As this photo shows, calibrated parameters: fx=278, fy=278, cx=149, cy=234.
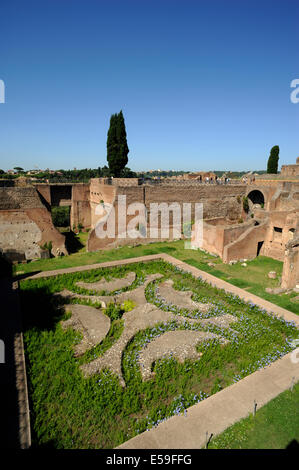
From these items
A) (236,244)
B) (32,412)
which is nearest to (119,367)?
(32,412)

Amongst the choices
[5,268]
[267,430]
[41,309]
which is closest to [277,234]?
[267,430]

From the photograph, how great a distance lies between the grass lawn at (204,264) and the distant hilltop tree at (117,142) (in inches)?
430

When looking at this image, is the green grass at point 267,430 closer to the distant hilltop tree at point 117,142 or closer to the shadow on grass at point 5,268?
the shadow on grass at point 5,268

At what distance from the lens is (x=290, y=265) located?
386 inches

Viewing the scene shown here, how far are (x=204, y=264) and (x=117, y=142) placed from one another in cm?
1588

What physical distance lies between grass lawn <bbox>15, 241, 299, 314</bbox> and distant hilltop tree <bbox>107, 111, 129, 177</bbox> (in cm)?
1091

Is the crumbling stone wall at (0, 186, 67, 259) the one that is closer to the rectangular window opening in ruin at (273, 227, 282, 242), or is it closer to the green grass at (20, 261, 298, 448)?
the green grass at (20, 261, 298, 448)

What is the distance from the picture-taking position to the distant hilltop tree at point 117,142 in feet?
79.9

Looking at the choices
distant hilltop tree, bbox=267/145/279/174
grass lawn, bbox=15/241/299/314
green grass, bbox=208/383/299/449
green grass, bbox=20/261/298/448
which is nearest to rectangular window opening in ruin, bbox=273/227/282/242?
grass lawn, bbox=15/241/299/314

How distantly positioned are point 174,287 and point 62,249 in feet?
23.0

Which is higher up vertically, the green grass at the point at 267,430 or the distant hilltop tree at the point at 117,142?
the distant hilltop tree at the point at 117,142

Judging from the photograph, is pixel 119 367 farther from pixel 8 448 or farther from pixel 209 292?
pixel 209 292

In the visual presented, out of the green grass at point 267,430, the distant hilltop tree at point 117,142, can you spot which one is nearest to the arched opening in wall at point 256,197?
the distant hilltop tree at point 117,142

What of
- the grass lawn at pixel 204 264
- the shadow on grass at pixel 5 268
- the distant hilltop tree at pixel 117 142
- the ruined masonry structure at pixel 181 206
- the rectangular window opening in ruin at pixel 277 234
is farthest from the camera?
the distant hilltop tree at pixel 117 142
